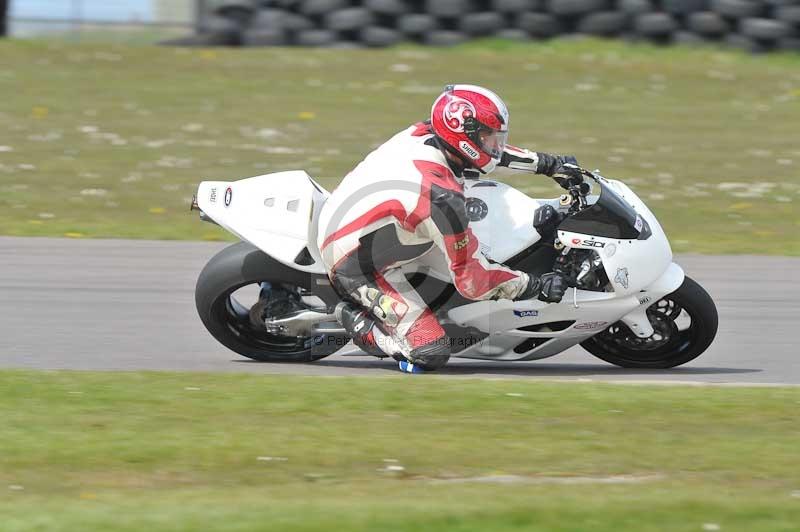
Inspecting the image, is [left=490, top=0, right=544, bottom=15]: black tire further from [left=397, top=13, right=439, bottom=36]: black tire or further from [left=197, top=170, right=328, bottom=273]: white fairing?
[left=197, top=170, right=328, bottom=273]: white fairing

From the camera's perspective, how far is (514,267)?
22.8ft

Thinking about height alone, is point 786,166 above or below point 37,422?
above

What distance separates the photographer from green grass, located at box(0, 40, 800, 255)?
11719 mm

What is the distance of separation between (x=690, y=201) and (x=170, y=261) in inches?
191

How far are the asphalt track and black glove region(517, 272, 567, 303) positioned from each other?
1.66 feet

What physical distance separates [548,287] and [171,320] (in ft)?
8.56

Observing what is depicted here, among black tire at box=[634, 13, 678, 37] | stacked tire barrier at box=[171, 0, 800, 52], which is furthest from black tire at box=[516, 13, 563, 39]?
black tire at box=[634, 13, 678, 37]

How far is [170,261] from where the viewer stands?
980 cm

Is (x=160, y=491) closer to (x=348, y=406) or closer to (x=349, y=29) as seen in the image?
(x=348, y=406)

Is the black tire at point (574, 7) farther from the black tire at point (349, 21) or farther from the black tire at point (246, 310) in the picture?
the black tire at point (246, 310)

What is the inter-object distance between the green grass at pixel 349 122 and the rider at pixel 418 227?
3.92 metres

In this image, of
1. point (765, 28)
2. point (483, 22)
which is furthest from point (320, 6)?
point (765, 28)

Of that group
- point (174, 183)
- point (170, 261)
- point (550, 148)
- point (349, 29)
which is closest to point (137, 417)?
point (170, 261)

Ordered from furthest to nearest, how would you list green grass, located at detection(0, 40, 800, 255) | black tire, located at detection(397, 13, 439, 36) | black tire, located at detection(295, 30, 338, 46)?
black tire, located at detection(295, 30, 338, 46)
black tire, located at detection(397, 13, 439, 36)
green grass, located at detection(0, 40, 800, 255)
